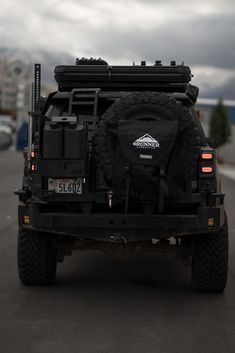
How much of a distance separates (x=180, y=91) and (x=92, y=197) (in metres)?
2.10

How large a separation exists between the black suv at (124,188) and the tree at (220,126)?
62766mm

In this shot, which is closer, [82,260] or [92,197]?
[92,197]

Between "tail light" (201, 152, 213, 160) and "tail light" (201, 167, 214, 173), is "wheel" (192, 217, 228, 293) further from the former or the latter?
Answer: "tail light" (201, 152, 213, 160)

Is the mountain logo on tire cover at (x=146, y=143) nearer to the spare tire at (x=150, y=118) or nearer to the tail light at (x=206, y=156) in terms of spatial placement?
the spare tire at (x=150, y=118)

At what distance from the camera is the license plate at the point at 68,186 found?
23.7 feet

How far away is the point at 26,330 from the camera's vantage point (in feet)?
20.2

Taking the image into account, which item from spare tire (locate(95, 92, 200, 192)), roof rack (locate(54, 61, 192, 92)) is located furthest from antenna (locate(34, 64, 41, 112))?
spare tire (locate(95, 92, 200, 192))

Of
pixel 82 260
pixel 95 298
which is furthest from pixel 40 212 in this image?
pixel 82 260

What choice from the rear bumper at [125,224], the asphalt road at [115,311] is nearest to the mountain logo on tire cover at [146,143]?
the rear bumper at [125,224]

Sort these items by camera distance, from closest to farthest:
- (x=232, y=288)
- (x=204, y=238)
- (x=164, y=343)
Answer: (x=164, y=343) < (x=204, y=238) < (x=232, y=288)

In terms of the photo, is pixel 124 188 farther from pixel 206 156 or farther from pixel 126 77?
pixel 126 77

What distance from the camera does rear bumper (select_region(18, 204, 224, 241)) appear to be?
718 cm

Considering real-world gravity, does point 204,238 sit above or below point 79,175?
below

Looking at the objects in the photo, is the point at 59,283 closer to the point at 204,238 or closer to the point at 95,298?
the point at 95,298
